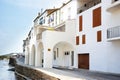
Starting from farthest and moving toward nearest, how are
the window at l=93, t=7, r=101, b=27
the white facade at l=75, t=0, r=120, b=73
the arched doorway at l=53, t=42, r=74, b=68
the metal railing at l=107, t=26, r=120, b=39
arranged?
the arched doorway at l=53, t=42, r=74, b=68, the window at l=93, t=7, r=101, b=27, the white facade at l=75, t=0, r=120, b=73, the metal railing at l=107, t=26, r=120, b=39

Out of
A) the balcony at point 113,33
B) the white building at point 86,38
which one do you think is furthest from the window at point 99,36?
the balcony at point 113,33

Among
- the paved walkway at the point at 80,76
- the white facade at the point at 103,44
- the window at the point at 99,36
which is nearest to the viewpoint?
the paved walkway at the point at 80,76

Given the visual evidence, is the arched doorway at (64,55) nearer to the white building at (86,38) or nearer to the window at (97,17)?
the white building at (86,38)

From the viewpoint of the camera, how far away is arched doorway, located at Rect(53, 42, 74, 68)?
3525 cm

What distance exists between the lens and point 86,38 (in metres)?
29.9

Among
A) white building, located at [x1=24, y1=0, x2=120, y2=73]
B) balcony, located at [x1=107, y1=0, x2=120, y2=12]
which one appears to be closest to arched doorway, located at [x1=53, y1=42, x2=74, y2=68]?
white building, located at [x1=24, y1=0, x2=120, y2=73]

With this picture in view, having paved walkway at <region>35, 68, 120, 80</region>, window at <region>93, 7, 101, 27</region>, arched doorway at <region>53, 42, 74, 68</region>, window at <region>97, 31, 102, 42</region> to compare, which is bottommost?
paved walkway at <region>35, 68, 120, 80</region>

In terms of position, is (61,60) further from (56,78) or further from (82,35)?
(56,78)

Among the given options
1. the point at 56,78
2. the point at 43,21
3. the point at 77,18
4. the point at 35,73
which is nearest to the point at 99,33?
the point at 77,18

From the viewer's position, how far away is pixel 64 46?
3828cm

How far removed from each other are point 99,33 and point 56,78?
1148cm

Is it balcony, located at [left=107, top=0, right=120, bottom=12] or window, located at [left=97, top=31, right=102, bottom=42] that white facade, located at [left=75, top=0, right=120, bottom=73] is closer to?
balcony, located at [left=107, top=0, right=120, bottom=12]

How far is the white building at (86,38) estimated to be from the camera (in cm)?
2422

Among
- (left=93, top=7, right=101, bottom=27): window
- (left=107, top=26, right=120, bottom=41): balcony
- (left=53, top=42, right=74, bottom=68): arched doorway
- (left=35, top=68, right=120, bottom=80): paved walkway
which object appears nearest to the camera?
(left=35, top=68, right=120, bottom=80): paved walkway
